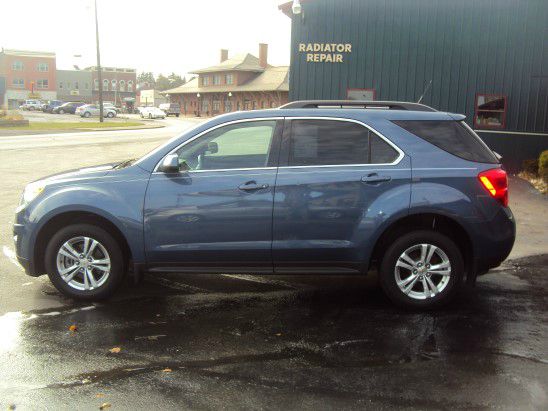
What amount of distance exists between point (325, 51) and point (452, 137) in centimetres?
1318

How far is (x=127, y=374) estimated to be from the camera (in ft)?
12.8

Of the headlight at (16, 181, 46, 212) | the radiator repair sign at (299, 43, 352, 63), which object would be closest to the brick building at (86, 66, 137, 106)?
the radiator repair sign at (299, 43, 352, 63)

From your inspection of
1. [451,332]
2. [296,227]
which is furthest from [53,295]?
[451,332]

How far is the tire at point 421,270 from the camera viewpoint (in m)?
5.21

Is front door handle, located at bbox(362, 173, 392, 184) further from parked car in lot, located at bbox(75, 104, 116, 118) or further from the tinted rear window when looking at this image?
parked car in lot, located at bbox(75, 104, 116, 118)

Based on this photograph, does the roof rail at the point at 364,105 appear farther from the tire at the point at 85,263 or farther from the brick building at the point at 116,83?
the brick building at the point at 116,83

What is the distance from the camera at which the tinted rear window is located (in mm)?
5262

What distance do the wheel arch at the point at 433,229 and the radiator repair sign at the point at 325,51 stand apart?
13.3 meters

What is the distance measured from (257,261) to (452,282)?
1718mm

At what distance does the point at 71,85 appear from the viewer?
10406 centimetres

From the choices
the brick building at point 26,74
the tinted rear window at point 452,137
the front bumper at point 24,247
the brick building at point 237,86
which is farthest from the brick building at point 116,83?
the tinted rear window at point 452,137

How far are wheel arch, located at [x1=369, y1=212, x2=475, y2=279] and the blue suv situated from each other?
1cm

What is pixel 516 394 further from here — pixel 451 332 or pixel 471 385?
pixel 451 332

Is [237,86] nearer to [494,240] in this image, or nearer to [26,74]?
[26,74]
